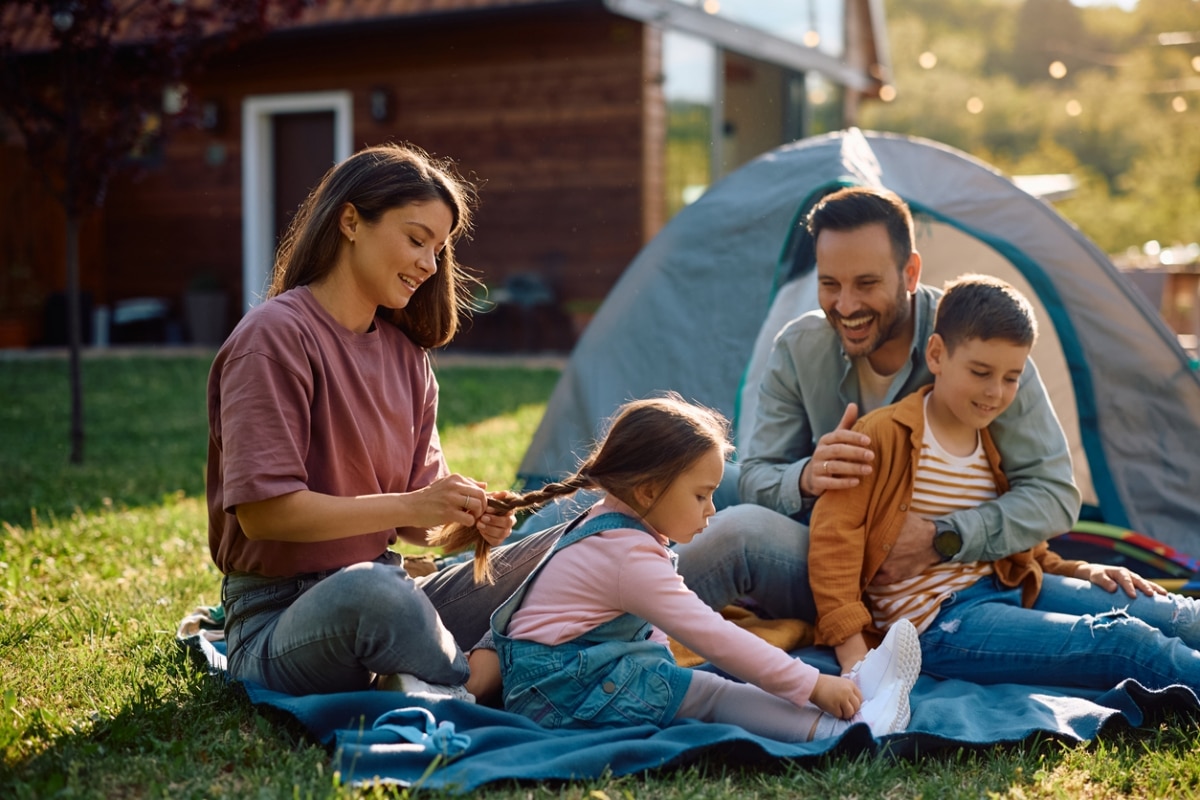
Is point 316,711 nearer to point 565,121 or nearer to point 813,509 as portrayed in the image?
point 813,509

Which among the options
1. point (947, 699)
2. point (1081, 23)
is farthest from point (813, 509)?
point (1081, 23)

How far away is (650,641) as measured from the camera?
7.34 feet

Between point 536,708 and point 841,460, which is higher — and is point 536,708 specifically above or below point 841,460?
below

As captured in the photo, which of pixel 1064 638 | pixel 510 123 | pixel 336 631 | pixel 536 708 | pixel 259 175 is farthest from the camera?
pixel 259 175

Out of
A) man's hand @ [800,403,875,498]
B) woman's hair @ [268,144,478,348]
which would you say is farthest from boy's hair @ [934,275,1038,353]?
woman's hair @ [268,144,478,348]

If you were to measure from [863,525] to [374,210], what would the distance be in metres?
1.25

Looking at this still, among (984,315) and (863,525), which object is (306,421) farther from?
(984,315)

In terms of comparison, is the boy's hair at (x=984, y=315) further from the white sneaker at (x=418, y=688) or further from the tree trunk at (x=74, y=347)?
the tree trunk at (x=74, y=347)

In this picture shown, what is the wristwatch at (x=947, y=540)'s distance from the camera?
2.54 m

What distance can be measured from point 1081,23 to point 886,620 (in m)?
31.5

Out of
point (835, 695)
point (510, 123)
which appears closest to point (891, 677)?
point (835, 695)

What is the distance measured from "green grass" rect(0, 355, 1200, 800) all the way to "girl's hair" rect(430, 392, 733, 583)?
0.52m

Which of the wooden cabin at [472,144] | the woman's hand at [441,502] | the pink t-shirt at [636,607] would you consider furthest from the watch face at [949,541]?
the wooden cabin at [472,144]

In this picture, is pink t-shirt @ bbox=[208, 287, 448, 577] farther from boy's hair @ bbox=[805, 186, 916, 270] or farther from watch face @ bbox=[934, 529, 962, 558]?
watch face @ bbox=[934, 529, 962, 558]
